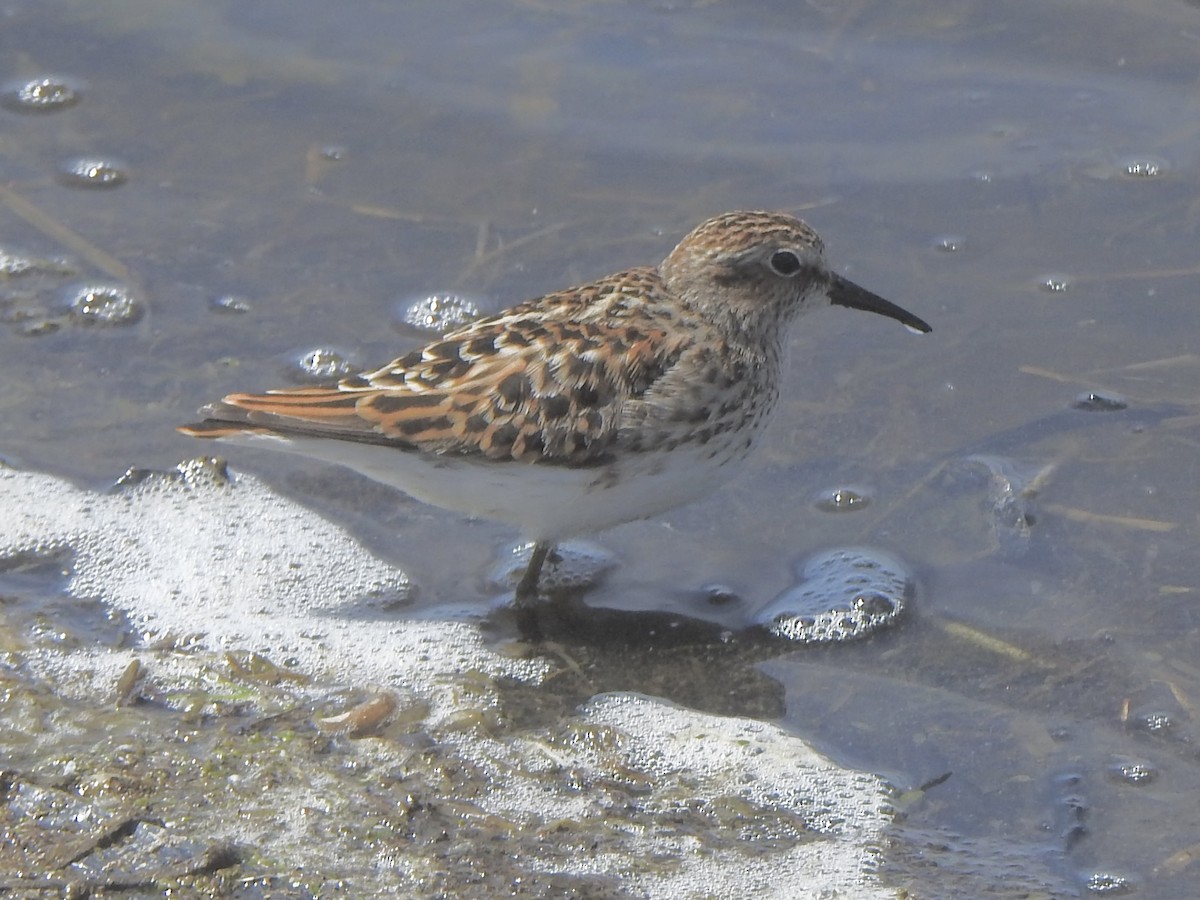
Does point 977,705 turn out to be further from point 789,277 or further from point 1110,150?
point 1110,150

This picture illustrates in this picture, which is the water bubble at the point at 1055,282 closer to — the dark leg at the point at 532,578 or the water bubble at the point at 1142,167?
the water bubble at the point at 1142,167

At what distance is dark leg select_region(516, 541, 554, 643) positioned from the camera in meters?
5.71

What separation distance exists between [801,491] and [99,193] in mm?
3812

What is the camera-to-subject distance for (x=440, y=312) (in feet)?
23.6

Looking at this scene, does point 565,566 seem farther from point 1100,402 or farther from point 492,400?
point 1100,402

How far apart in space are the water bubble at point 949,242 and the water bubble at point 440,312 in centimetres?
209

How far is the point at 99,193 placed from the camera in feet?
26.0

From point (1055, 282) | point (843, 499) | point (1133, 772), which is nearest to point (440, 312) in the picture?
point (843, 499)

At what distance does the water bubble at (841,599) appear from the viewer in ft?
18.4

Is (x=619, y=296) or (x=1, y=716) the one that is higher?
(x=619, y=296)

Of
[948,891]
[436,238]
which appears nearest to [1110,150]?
[436,238]

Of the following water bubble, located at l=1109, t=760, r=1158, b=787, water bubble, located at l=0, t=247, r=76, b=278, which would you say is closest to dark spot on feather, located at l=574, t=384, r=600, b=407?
water bubble, located at l=1109, t=760, r=1158, b=787

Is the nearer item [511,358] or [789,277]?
[511,358]

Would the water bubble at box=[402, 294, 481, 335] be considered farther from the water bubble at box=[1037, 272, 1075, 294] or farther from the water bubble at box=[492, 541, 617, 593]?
the water bubble at box=[1037, 272, 1075, 294]
